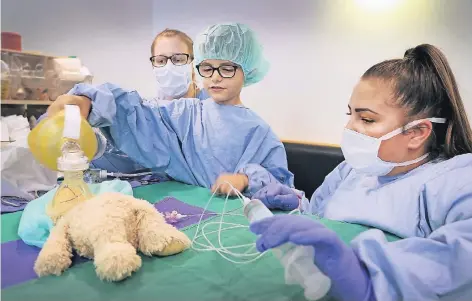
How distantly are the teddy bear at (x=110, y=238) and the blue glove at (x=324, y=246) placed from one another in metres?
0.18

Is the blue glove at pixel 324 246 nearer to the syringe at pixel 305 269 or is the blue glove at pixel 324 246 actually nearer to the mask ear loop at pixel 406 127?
the syringe at pixel 305 269

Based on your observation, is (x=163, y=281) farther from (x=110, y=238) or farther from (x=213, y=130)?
(x=213, y=130)

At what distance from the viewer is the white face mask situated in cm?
76

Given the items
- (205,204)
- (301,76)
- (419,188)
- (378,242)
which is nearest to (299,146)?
(301,76)

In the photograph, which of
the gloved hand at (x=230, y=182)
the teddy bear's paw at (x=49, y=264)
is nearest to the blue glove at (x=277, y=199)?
the gloved hand at (x=230, y=182)

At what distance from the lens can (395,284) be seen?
503 mm

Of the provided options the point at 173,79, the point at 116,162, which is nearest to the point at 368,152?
the point at 116,162

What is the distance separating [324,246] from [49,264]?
37cm

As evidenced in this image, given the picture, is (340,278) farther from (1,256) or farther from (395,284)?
(1,256)

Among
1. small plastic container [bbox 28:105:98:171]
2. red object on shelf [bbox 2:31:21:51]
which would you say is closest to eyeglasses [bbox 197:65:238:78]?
small plastic container [bbox 28:105:98:171]

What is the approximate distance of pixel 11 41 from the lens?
6.51 ft

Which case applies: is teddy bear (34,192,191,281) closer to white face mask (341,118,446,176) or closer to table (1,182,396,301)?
table (1,182,396,301)

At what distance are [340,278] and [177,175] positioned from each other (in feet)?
2.49

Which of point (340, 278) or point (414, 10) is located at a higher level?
point (414, 10)
